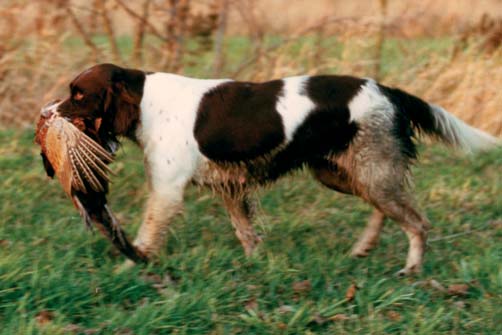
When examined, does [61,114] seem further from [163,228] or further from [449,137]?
[449,137]

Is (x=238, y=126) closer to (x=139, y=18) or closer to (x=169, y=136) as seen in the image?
(x=169, y=136)

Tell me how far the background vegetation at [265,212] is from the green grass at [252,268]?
12mm

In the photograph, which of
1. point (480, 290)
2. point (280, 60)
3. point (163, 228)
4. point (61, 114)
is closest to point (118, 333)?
point (163, 228)

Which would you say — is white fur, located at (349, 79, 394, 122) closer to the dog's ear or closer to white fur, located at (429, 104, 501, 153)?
white fur, located at (429, 104, 501, 153)

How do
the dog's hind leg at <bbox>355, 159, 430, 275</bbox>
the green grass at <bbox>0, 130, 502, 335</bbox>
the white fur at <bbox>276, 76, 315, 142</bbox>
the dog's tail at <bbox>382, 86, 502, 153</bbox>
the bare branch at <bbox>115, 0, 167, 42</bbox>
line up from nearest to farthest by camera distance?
the green grass at <bbox>0, 130, 502, 335</bbox> < the white fur at <bbox>276, 76, 315, 142</bbox> < the dog's hind leg at <bbox>355, 159, 430, 275</bbox> < the dog's tail at <bbox>382, 86, 502, 153</bbox> < the bare branch at <bbox>115, 0, 167, 42</bbox>

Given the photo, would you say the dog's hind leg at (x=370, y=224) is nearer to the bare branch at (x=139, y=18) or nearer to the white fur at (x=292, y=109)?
the white fur at (x=292, y=109)

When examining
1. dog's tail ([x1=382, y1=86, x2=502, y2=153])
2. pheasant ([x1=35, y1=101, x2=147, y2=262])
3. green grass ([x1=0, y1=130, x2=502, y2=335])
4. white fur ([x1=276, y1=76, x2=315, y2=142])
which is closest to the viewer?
green grass ([x1=0, y1=130, x2=502, y2=335])

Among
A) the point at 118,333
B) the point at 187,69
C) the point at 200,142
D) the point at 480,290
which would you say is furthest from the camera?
the point at 187,69

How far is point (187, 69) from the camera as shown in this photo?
27.8ft

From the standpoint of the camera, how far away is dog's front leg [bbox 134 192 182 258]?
461 cm

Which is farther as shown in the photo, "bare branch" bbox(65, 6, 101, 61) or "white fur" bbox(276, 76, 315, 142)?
"bare branch" bbox(65, 6, 101, 61)

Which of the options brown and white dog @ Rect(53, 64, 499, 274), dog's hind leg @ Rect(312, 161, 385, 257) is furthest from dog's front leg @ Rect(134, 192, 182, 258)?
dog's hind leg @ Rect(312, 161, 385, 257)

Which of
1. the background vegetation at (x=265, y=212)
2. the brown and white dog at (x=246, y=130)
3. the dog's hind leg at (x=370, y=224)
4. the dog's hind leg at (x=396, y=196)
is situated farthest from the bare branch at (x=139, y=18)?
the dog's hind leg at (x=396, y=196)

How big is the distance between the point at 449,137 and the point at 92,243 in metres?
2.30
